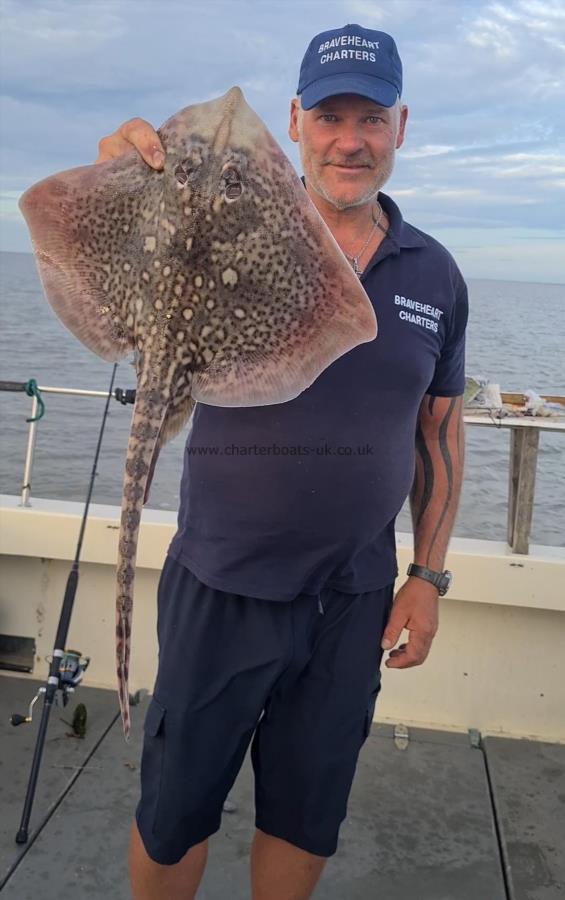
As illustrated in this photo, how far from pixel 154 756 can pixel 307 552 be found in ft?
2.19

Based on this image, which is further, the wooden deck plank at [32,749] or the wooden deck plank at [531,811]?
the wooden deck plank at [32,749]

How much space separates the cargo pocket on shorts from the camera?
203cm

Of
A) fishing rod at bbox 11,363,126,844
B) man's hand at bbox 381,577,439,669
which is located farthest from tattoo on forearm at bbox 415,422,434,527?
fishing rod at bbox 11,363,126,844

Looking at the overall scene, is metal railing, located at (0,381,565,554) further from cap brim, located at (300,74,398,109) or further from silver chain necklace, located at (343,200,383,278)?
cap brim, located at (300,74,398,109)

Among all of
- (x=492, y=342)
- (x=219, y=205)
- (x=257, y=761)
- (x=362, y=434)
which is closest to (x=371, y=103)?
(x=219, y=205)

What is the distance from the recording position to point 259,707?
204 centimetres

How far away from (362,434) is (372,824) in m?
1.92

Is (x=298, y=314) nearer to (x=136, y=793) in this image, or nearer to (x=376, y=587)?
(x=376, y=587)

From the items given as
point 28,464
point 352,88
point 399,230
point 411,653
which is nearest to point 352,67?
point 352,88

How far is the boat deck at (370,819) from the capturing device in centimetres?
275

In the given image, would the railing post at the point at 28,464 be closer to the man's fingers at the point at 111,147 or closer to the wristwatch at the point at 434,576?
the wristwatch at the point at 434,576

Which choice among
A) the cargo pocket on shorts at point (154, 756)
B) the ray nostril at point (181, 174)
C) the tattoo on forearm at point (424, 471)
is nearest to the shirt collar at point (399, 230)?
the tattoo on forearm at point (424, 471)

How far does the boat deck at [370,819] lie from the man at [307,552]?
72 cm

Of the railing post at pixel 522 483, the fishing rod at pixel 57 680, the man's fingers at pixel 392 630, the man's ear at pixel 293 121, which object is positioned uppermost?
the man's ear at pixel 293 121
